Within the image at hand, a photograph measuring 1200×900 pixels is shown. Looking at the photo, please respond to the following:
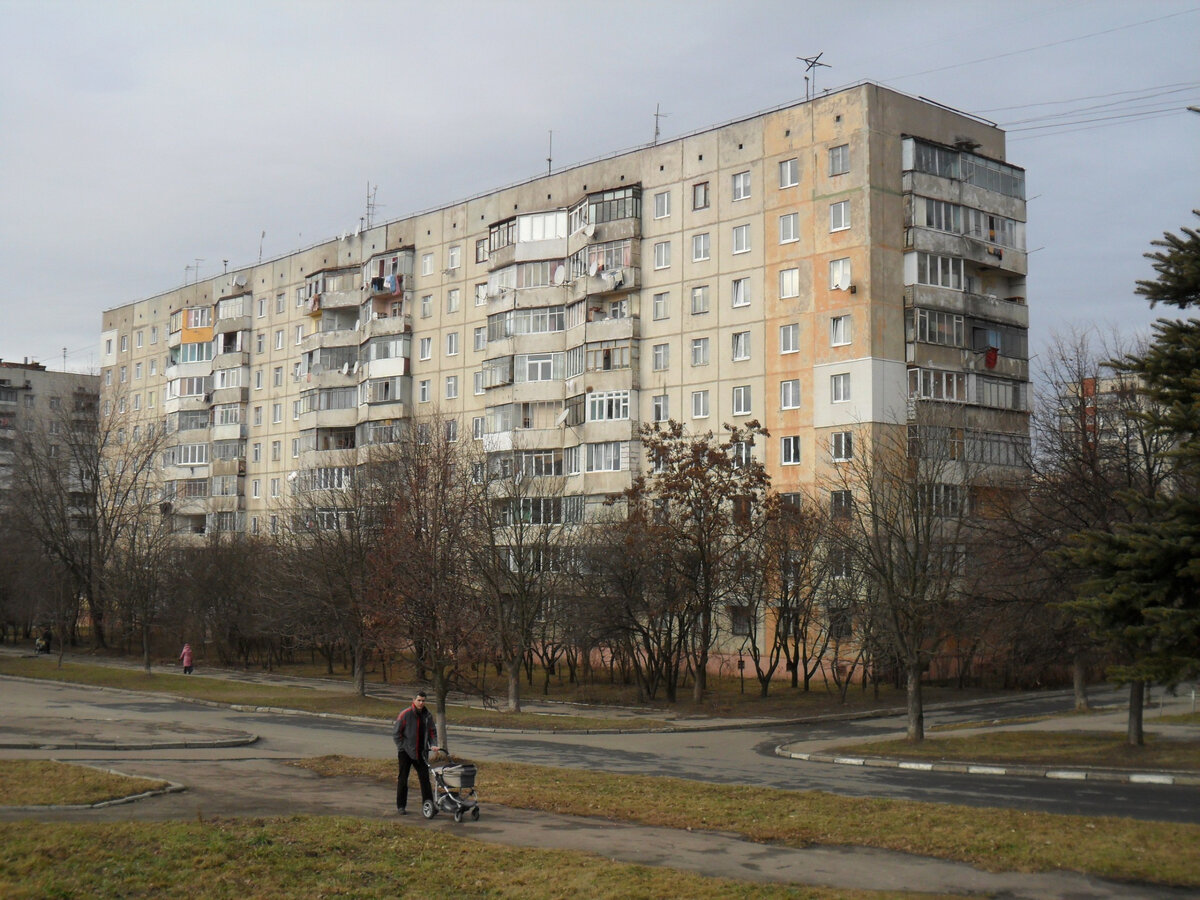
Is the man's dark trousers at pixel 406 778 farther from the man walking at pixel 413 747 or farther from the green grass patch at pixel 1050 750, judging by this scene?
the green grass patch at pixel 1050 750

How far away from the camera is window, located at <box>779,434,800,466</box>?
2062 inches

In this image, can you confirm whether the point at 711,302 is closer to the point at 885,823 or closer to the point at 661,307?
the point at 661,307

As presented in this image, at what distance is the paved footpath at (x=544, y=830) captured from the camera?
42.2ft

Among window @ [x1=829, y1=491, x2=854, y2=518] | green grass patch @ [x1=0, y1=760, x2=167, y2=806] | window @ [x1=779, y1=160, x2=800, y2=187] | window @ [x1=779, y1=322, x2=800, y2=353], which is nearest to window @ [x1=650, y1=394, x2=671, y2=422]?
window @ [x1=779, y1=322, x2=800, y2=353]

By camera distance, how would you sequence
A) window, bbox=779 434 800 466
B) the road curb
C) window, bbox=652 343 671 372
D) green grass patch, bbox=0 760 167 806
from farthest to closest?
window, bbox=652 343 671 372 → window, bbox=779 434 800 466 → the road curb → green grass patch, bbox=0 760 167 806

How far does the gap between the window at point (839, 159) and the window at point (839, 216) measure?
144cm

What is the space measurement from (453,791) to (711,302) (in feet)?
139

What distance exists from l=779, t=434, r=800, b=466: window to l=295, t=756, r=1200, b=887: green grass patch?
33219 mm

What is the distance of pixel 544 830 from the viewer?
15.5 meters

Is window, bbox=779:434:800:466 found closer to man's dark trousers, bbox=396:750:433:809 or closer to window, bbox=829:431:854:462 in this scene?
window, bbox=829:431:854:462

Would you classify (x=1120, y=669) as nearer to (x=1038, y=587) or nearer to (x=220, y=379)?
(x=1038, y=587)

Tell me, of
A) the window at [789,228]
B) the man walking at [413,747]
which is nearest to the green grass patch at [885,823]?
the man walking at [413,747]

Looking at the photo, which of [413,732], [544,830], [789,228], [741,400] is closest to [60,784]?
[413,732]

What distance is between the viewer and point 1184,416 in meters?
12.5
